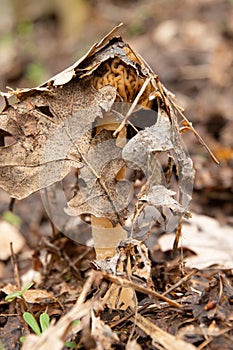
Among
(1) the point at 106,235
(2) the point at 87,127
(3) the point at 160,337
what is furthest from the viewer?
(1) the point at 106,235

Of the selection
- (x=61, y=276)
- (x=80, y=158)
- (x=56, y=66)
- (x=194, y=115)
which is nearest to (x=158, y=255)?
(x=61, y=276)

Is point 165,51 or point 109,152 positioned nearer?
point 109,152

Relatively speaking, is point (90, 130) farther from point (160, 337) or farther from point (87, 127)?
point (160, 337)

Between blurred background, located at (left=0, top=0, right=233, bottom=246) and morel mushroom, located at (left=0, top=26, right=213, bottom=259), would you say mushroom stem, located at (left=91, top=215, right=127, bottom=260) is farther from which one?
blurred background, located at (left=0, top=0, right=233, bottom=246)

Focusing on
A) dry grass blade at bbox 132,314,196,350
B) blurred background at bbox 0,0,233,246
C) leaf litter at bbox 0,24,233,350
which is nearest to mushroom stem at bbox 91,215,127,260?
leaf litter at bbox 0,24,233,350

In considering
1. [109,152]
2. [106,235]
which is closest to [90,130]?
[109,152]

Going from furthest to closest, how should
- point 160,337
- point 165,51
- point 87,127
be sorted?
point 165,51
point 87,127
point 160,337

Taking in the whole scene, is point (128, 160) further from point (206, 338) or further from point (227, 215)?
point (227, 215)
